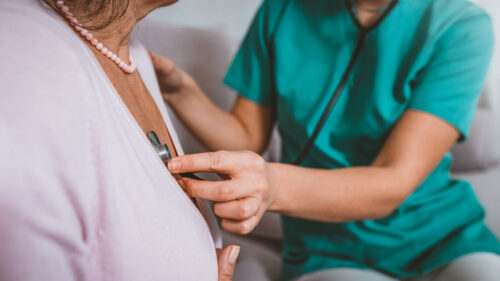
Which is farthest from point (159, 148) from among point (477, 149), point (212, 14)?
point (477, 149)

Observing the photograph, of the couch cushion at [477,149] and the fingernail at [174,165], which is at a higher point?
the fingernail at [174,165]

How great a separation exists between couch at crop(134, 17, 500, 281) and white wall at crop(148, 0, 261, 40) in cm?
2

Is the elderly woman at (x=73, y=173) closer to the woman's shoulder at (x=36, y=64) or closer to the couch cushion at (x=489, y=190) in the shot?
the woman's shoulder at (x=36, y=64)

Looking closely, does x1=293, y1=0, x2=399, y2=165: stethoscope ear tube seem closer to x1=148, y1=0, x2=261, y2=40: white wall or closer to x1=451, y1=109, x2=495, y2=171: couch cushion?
x1=148, y1=0, x2=261, y2=40: white wall

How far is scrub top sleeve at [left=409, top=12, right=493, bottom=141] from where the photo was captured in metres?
0.63

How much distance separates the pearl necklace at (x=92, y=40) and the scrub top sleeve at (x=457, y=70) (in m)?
0.45

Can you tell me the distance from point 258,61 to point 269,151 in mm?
323

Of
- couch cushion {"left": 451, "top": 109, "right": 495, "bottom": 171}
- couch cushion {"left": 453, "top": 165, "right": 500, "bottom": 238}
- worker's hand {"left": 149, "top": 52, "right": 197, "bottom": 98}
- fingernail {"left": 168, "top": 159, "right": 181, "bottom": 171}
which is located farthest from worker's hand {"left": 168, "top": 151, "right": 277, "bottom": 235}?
couch cushion {"left": 451, "top": 109, "right": 495, "bottom": 171}

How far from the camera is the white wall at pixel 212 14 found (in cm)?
65

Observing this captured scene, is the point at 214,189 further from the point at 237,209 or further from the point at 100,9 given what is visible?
the point at 100,9

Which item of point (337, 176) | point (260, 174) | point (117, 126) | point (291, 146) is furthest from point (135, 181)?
point (291, 146)

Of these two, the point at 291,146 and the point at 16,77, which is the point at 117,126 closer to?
the point at 16,77

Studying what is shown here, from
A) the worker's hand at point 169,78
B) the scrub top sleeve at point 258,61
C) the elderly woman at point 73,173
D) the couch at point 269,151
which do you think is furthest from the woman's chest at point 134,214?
the scrub top sleeve at point 258,61

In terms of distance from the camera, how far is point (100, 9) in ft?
1.17
